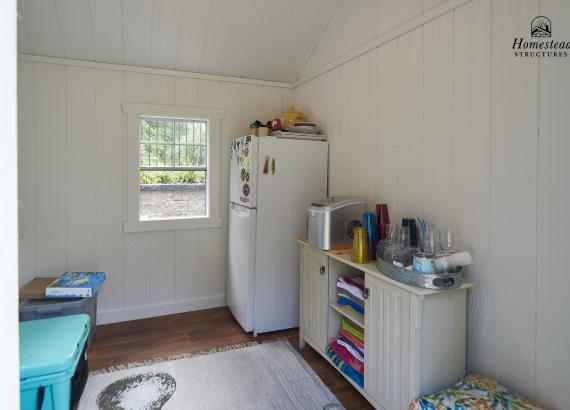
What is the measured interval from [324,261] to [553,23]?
67.5 inches

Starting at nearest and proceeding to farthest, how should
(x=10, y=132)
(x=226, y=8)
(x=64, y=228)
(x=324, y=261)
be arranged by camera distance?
(x=10, y=132)
(x=324, y=261)
(x=226, y=8)
(x=64, y=228)

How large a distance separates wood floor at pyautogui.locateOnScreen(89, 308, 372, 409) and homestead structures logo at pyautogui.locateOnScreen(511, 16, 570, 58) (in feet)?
6.67

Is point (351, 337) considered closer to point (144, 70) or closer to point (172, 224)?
point (172, 224)

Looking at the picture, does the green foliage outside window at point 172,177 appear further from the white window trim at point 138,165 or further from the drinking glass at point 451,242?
the drinking glass at point 451,242

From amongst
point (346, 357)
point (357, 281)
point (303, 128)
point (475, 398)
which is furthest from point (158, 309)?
point (475, 398)

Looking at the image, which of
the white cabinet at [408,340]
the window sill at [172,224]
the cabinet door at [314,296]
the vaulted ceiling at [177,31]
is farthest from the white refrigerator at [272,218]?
the white cabinet at [408,340]

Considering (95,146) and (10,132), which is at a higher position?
(95,146)

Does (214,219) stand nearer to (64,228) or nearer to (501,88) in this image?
(64,228)

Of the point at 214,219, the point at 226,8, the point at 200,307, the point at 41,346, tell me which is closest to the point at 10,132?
the point at 41,346

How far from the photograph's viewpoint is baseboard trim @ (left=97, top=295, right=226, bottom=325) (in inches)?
126

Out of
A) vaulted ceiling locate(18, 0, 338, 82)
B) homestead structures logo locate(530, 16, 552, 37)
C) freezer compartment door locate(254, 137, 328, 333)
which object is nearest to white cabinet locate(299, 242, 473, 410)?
freezer compartment door locate(254, 137, 328, 333)

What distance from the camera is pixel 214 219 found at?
3508 millimetres

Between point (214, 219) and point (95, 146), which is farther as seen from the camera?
point (214, 219)

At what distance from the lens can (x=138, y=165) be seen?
3209 millimetres
